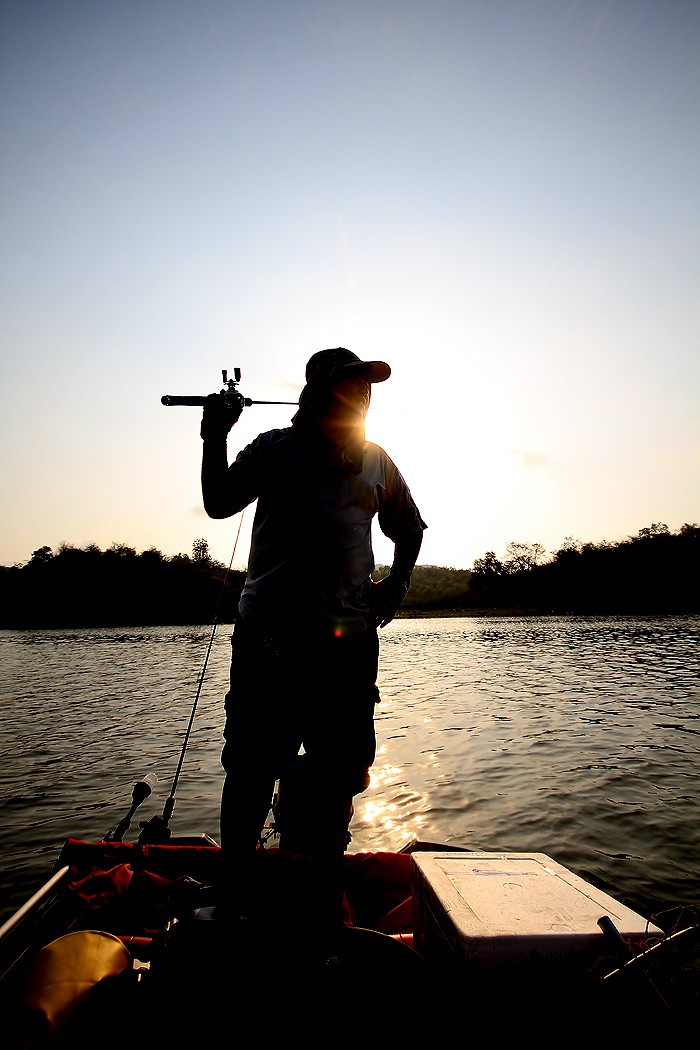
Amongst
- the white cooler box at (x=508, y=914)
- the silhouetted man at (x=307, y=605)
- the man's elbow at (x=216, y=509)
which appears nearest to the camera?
the white cooler box at (x=508, y=914)

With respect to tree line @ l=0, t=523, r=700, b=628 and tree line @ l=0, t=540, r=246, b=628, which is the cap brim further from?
tree line @ l=0, t=540, r=246, b=628

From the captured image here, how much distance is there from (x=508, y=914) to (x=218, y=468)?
2474 millimetres

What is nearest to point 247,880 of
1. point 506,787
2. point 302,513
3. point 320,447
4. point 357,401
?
point 302,513

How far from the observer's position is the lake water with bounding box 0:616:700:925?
269 inches

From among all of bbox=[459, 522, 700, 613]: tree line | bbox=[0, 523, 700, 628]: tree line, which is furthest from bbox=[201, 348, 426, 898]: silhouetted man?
bbox=[459, 522, 700, 613]: tree line

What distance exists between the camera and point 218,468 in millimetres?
2732

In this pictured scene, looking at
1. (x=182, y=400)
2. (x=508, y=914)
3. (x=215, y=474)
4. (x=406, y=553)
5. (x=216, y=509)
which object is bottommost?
(x=508, y=914)

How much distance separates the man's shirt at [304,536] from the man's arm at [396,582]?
80 mm

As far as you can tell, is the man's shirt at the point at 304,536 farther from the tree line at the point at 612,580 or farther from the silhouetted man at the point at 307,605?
the tree line at the point at 612,580

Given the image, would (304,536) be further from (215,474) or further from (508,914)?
(508,914)

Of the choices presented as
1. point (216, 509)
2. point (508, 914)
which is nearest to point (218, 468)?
point (216, 509)

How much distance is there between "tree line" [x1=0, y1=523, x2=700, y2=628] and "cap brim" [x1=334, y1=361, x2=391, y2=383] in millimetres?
83959

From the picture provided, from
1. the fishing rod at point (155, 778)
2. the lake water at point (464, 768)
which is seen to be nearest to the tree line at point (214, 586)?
the lake water at point (464, 768)

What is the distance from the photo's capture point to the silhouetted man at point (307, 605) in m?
2.64
